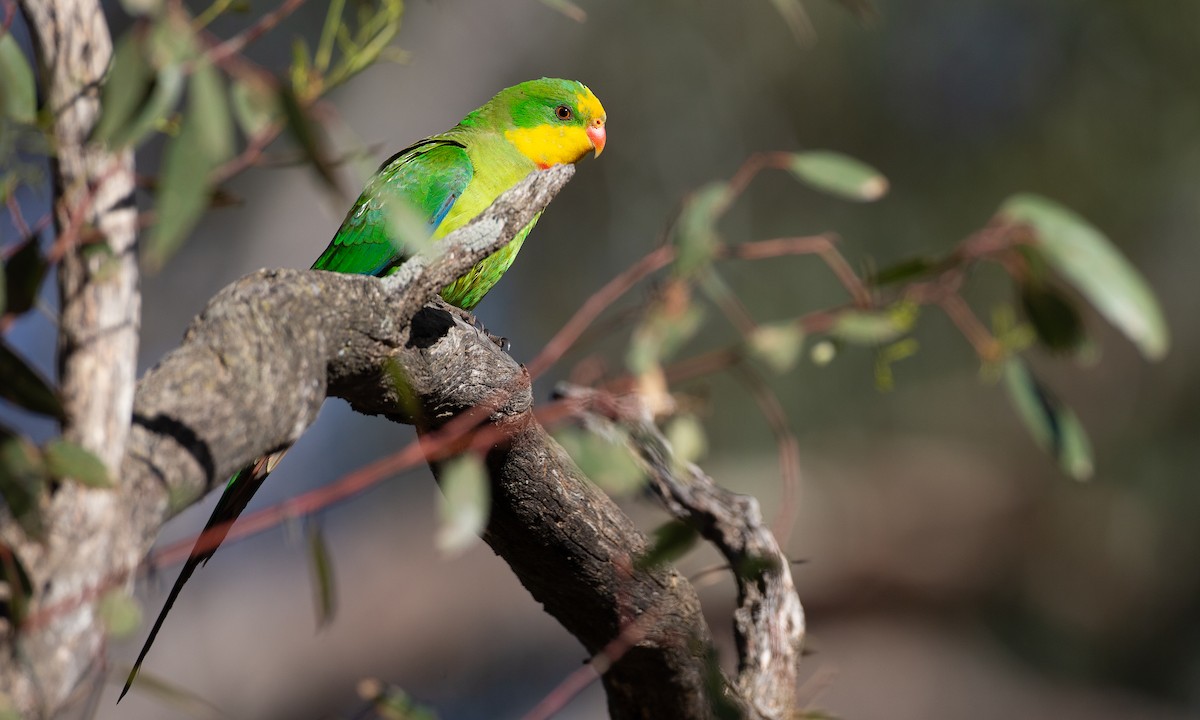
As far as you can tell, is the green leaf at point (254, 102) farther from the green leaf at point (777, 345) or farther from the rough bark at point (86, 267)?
the green leaf at point (777, 345)

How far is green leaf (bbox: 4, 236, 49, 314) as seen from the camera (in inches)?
43.8

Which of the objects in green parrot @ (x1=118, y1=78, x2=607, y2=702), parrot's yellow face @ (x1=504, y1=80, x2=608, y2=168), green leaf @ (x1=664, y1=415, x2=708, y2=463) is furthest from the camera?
parrot's yellow face @ (x1=504, y1=80, x2=608, y2=168)

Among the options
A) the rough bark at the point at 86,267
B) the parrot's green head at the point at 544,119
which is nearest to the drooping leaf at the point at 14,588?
the rough bark at the point at 86,267

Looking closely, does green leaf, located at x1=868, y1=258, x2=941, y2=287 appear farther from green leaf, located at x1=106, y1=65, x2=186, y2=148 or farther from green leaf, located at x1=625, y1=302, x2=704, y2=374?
green leaf, located at x1=106, y1=65, x2=186, y2=148

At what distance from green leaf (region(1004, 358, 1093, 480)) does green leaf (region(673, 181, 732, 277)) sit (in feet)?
1.26

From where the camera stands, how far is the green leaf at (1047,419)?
1.32m

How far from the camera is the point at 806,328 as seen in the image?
1.22m

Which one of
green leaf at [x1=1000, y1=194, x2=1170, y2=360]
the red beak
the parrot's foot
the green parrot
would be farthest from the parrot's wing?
green leaf at [x1=1000, y1=194, x2=1170, y2=360]

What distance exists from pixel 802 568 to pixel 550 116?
199 inches

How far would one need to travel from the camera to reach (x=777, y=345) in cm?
115

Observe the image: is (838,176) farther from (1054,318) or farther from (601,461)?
(601,461)

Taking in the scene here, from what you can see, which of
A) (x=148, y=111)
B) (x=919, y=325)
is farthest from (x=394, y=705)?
(x=919, y=325)

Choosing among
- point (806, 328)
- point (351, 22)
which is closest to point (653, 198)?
point (351, 22)

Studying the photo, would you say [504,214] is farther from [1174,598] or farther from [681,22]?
[1174,598]
